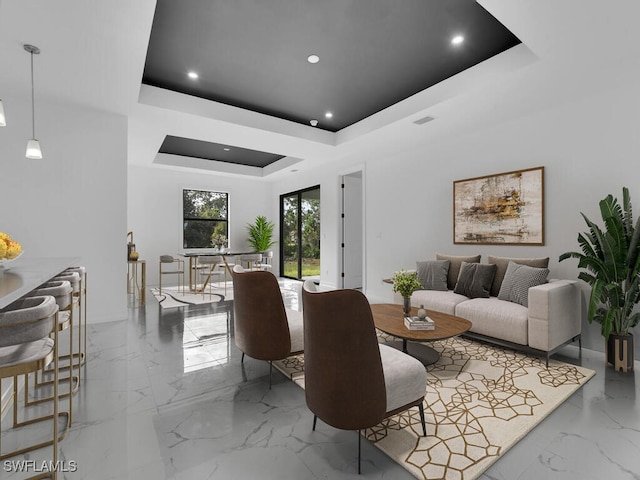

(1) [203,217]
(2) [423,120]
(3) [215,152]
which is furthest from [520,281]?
(1) [203,217]

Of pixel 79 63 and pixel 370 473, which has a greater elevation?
pixel 79 63

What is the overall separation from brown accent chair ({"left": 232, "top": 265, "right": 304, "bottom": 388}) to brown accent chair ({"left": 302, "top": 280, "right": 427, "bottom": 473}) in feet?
2.49

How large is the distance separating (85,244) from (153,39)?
8.77 ft

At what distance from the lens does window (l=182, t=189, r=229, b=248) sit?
8094 mm

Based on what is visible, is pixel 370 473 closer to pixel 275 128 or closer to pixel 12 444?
pixel 12 444

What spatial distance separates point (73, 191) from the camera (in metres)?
4.11

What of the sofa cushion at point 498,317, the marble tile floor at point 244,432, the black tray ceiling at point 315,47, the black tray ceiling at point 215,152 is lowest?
the marble tile floor at point 244,432

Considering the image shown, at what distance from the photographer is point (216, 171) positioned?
26.0ft

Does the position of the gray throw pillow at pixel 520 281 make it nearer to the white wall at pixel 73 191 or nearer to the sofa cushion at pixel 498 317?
the sofa cushion at pixel 498 317

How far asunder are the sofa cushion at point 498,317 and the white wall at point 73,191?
4376mm

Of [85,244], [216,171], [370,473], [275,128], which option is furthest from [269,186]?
[370,473]

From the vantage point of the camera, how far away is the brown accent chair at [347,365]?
1604 mm

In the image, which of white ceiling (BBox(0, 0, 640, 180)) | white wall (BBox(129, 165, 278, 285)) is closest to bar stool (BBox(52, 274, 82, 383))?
white ceiling (BBox(0, 0, 640, 180))

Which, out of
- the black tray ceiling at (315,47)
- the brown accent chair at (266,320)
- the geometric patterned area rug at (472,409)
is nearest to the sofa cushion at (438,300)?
the geometric patterned area rug at (472,409)
